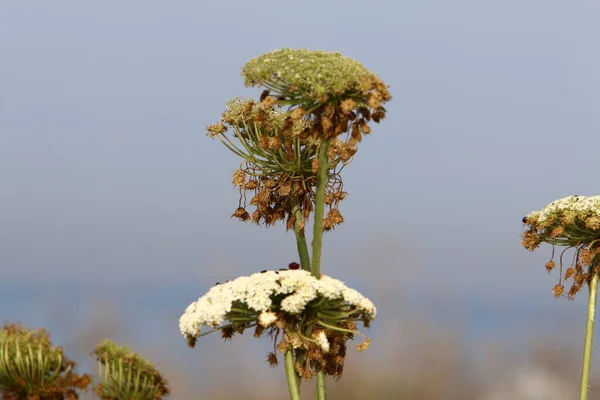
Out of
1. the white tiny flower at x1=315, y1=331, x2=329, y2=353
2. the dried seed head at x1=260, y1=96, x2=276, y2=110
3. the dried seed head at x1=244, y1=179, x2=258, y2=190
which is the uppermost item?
the dried seed head at x1=244, y1=179, x2=258, y2=190

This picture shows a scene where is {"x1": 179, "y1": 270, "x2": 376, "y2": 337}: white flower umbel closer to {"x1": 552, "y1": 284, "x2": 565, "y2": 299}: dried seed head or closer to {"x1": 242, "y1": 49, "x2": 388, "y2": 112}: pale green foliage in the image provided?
{"x1": 242, "y1": 49, "x2": 388, "y2": 112}: pale green foliage

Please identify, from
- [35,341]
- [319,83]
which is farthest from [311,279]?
[35,341]

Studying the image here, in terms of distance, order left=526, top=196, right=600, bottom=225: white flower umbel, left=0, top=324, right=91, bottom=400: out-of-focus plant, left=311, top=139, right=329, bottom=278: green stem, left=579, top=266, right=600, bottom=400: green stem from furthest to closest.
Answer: left=579, top=266, right=600, bottom=400: green stem, left=526, top=196, right=600, bottom=225: white flower umbel, left=311, top=139, right=329, bottom=278: green stem, left=0, top=324, right=91, bottom=400: out-of-focus plant

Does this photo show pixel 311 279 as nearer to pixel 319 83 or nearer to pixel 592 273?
pixel 319 83

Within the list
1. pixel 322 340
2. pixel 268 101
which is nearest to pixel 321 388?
pixel 322 340

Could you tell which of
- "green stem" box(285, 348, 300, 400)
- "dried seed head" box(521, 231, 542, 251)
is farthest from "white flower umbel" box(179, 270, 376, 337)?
"dried seed head" box(521, 231, 542, 251)

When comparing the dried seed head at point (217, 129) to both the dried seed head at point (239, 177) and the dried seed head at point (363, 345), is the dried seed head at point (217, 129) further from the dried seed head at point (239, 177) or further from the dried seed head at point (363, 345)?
the dried seed head at point (363, 345)
